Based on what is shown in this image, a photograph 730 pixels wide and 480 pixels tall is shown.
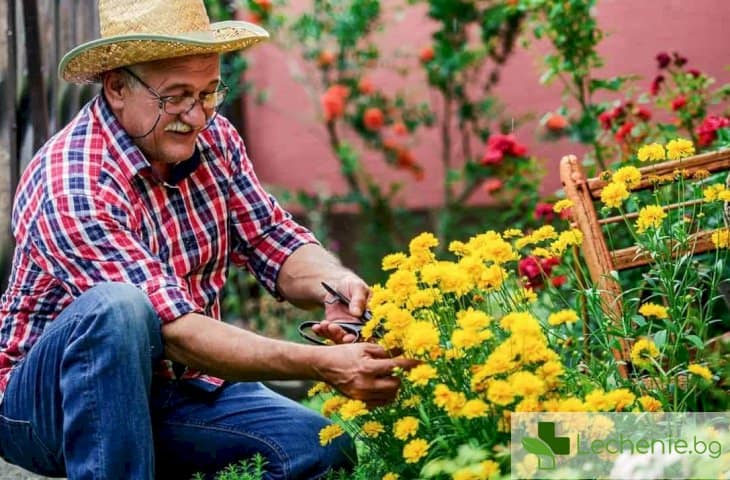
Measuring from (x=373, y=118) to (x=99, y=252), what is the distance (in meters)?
3.60

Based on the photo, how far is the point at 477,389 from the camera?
8.26ft

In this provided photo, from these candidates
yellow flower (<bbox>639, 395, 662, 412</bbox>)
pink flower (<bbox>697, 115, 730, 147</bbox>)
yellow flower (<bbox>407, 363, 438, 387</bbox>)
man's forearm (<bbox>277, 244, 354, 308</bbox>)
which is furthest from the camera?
pink flower (<bbox>697, 115, 730, 147</bbox>)

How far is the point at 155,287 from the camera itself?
310 centimetres

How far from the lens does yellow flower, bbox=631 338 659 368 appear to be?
8.66ft

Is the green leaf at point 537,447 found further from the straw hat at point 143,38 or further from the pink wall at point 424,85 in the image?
the pink wall at point 424,85

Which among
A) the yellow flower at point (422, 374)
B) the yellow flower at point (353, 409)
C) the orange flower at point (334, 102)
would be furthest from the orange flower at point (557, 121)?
the yellow flower at point (422, 374)

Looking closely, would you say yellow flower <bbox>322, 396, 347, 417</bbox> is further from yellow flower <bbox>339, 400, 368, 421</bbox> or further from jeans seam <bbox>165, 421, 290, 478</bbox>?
jeans seam <bbox>165, 421, 290, 478</bbox>

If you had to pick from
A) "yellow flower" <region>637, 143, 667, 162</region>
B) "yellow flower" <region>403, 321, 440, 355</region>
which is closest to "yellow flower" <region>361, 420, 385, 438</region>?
"yellow flower" <region>403, 321, 440, 355</region>

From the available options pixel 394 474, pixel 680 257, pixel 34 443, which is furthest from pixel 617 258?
pixel 34 443

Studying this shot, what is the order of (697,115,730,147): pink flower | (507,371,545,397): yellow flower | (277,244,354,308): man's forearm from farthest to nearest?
1. (697,115,730,147): pink flower
2. (277,244,354,308): man's forearm
3. (507,371,545,397): yellow flower

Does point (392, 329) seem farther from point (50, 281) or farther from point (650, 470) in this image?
point (50, 281)

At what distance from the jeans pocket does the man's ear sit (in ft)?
2.80

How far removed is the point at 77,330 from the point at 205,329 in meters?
0.31

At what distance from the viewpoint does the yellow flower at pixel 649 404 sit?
2684mm
